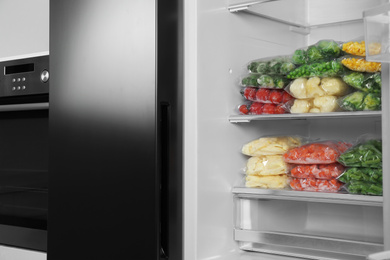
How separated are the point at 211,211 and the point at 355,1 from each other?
0.99 m

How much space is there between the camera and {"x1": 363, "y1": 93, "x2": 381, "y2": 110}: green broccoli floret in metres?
1.64

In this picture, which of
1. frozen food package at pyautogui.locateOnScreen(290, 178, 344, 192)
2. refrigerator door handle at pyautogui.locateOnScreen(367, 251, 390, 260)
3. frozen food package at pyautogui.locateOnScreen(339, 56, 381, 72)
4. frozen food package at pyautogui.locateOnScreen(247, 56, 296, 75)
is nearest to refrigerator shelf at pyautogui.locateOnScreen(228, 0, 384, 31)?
frozen food package at pyautogui.locateOnScreen(247, 56, 296, 75)

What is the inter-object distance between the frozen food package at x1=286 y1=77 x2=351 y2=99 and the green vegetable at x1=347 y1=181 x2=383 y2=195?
293 mm

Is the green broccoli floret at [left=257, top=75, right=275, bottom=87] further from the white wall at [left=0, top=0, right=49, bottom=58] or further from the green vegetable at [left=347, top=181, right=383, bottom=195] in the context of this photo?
the white wall at [left=0, top=0, right=49, bottom=58]

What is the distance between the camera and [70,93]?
1880mm

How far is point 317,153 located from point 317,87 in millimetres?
211

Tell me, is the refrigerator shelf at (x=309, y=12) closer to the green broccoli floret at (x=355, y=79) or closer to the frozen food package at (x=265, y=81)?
the frozen food package at (x=265, y=81)

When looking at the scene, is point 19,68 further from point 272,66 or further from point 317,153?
point 317,153

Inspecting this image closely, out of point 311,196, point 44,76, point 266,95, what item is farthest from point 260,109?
point 44,76

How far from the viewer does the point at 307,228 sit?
2172 mm

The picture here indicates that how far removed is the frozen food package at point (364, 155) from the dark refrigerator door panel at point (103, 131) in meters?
0.59

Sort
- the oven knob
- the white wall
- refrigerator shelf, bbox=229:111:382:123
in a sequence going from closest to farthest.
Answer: refrigerator shelf, bbox=229:111:382:123 → the oven knob → the white wall

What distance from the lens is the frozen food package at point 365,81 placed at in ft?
5.40

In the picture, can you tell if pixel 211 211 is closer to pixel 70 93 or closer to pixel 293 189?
pixel 293 189
